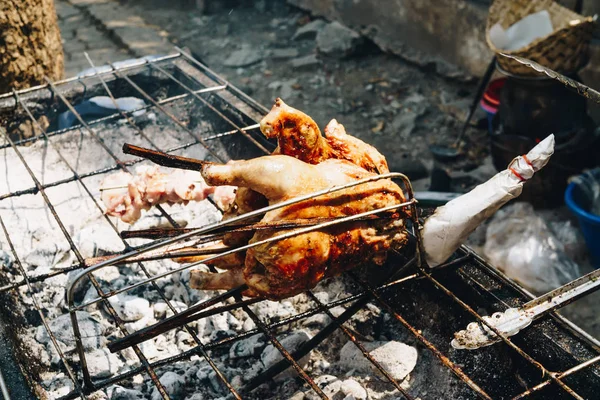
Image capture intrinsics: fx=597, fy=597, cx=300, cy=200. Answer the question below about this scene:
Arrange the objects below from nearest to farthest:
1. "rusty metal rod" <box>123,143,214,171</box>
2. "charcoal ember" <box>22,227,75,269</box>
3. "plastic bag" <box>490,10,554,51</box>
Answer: "rusty metal rod" <box>123,143,214,171</box>, "charcoal ember" <box>22,227,75,269</box>, "plastic bag" <box>490,10,554,51</box>

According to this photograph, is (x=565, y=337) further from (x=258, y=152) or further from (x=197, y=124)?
(x=197, y=124)

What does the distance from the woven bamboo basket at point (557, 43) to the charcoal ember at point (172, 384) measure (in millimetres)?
4197

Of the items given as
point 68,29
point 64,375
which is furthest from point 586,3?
point 68,29

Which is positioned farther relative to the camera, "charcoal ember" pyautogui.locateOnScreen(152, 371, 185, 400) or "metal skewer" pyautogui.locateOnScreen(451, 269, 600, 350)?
Result: "charcoal ember" pyautogui.locateOnScreen(152, 371, 185, 400)

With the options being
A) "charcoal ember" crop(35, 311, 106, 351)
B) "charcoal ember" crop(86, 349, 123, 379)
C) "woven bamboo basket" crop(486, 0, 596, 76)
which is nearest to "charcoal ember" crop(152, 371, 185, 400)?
"charcoal ember" crop(86, 349, 123, 379)

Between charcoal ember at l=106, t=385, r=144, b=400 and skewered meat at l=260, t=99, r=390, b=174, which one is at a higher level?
skewered meat at l=260, t=99, r=390, b=174

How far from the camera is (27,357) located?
10.3 feet

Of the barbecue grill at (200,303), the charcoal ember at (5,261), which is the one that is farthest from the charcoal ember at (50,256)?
the charcoal ember at (5,261)

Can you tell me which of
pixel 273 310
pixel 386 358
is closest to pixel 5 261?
pixel 273 310

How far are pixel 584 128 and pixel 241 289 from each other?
15.1 feet

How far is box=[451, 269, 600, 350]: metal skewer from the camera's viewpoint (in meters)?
2.43

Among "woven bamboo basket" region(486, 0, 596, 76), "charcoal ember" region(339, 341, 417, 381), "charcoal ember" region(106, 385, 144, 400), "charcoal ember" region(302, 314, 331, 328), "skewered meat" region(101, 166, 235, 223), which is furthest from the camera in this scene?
"woven bamboo basket" region(486, 0, 596, 76)

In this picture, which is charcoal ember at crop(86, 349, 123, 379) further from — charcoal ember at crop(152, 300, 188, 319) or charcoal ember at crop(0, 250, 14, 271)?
charcoal ember at crop(0, 250, 14, 271)

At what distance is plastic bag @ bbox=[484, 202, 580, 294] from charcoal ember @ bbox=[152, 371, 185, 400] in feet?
11.2
